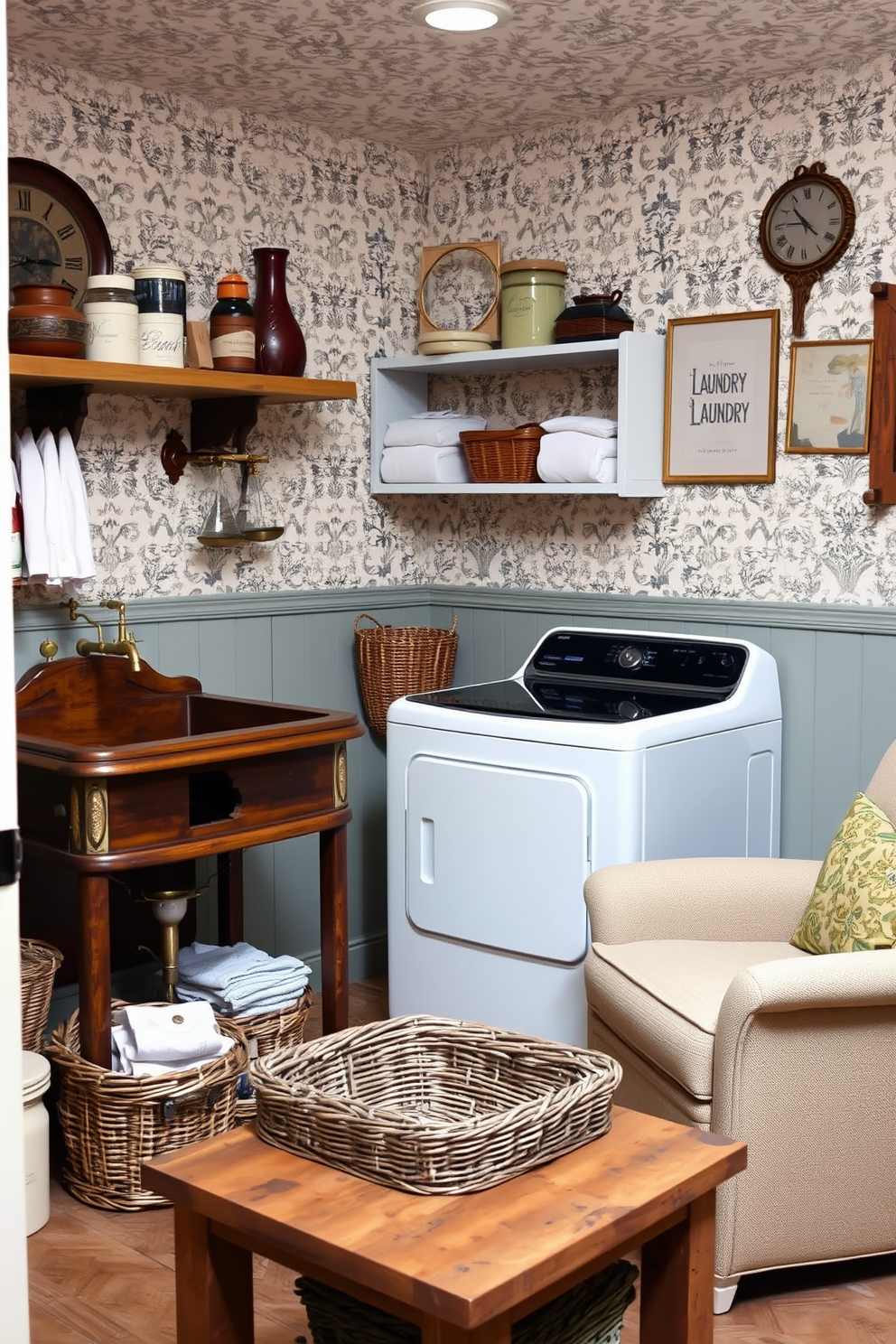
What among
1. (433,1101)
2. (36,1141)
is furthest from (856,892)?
(36,1141)

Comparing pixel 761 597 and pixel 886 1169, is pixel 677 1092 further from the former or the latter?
pixel 761 597

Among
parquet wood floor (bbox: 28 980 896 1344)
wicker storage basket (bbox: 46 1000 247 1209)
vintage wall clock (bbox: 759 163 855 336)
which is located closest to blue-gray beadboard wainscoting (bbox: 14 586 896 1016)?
vintage wall clock (bbox: 759 163 855 336)

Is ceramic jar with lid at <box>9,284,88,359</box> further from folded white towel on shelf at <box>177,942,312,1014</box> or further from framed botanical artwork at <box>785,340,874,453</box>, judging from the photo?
framed botanical artwork at <box>785,340,874,453</box>

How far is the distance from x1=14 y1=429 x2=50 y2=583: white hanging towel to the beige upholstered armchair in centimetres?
145

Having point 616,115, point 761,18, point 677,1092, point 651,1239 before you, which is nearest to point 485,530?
point 616,115

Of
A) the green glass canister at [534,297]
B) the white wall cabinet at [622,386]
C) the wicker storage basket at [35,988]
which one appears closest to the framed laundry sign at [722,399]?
the white wall cabinet at [622,386]

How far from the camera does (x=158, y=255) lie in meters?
3.41

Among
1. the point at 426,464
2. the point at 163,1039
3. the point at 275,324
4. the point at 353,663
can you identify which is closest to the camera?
the point at 163,1039

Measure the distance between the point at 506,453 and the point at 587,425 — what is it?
0.25 metres

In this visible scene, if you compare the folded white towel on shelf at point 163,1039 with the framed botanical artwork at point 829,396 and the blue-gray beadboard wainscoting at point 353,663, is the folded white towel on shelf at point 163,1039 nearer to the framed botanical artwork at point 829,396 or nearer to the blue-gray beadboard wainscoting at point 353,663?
the blue-gray beadboard wainscoting at point 353,663

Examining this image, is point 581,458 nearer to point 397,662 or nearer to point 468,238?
point 397,662

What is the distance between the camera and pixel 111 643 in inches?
Result: 124

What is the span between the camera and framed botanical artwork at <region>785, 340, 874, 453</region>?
3.19m

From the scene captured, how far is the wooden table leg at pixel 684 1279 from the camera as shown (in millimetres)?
1647
